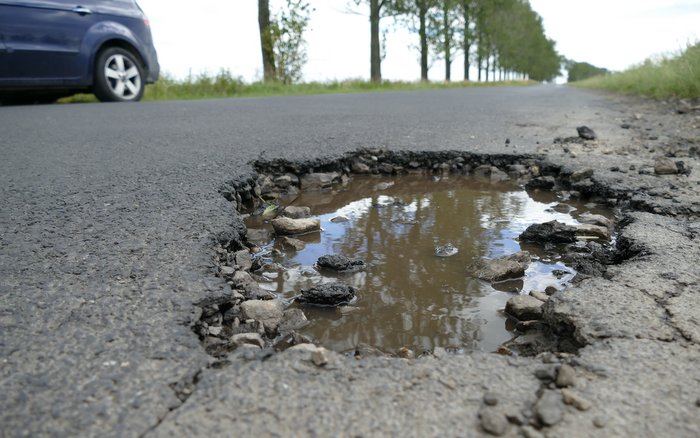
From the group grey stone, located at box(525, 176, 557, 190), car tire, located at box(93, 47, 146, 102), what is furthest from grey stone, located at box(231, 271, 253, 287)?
car tire, located at box(93, 47, 146, 102)

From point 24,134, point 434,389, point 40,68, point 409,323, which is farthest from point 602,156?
point 40,68

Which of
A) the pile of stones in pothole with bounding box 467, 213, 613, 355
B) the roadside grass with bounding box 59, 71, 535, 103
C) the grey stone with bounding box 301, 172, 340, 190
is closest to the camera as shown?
the pile of stones in pothole with bounding box 467, 213, 613, 355

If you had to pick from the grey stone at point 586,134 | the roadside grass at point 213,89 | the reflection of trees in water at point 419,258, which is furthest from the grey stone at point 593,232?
the roadside grass at point 213,89

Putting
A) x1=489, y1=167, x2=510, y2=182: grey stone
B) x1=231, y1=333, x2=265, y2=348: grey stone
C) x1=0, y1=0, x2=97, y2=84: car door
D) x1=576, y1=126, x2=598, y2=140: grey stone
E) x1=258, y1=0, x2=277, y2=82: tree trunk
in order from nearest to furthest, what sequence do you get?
x1=231, y1=333, x2=265, y2=348: grey stone → x1=489, y1=167, x2=510, y2=182: grey stone → x1=576, y1=126, x2=598, y2=140: grey stone → x1=0, y1=0, x2=97, y2=84: car door → x1=258, y1=0, x2=277, y2=82: tree trunk

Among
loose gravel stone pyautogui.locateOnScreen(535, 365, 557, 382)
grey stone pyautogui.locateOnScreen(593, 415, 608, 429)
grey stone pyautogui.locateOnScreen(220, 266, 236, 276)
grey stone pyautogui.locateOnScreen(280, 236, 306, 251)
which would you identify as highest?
grey stone pyautogui.locateOnScreen(220, 266, 236, 276)

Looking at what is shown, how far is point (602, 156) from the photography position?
151 inches

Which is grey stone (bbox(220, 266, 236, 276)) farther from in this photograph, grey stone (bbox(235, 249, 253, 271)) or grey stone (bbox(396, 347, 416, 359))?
grey stone (bbox(396, 347, 416, 359))

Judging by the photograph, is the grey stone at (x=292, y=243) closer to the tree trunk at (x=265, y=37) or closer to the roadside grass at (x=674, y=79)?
the roadside grass at (x=674, y=79)

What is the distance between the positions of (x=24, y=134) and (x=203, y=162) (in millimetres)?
2159

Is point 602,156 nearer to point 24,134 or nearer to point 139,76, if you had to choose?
point 24,134

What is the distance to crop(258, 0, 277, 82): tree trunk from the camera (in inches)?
606

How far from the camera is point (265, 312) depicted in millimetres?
1715

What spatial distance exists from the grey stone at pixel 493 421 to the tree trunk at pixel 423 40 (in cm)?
2250

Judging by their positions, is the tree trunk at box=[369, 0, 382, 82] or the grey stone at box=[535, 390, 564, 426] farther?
the tree trunk at box=[369, 0, 382, 82]
